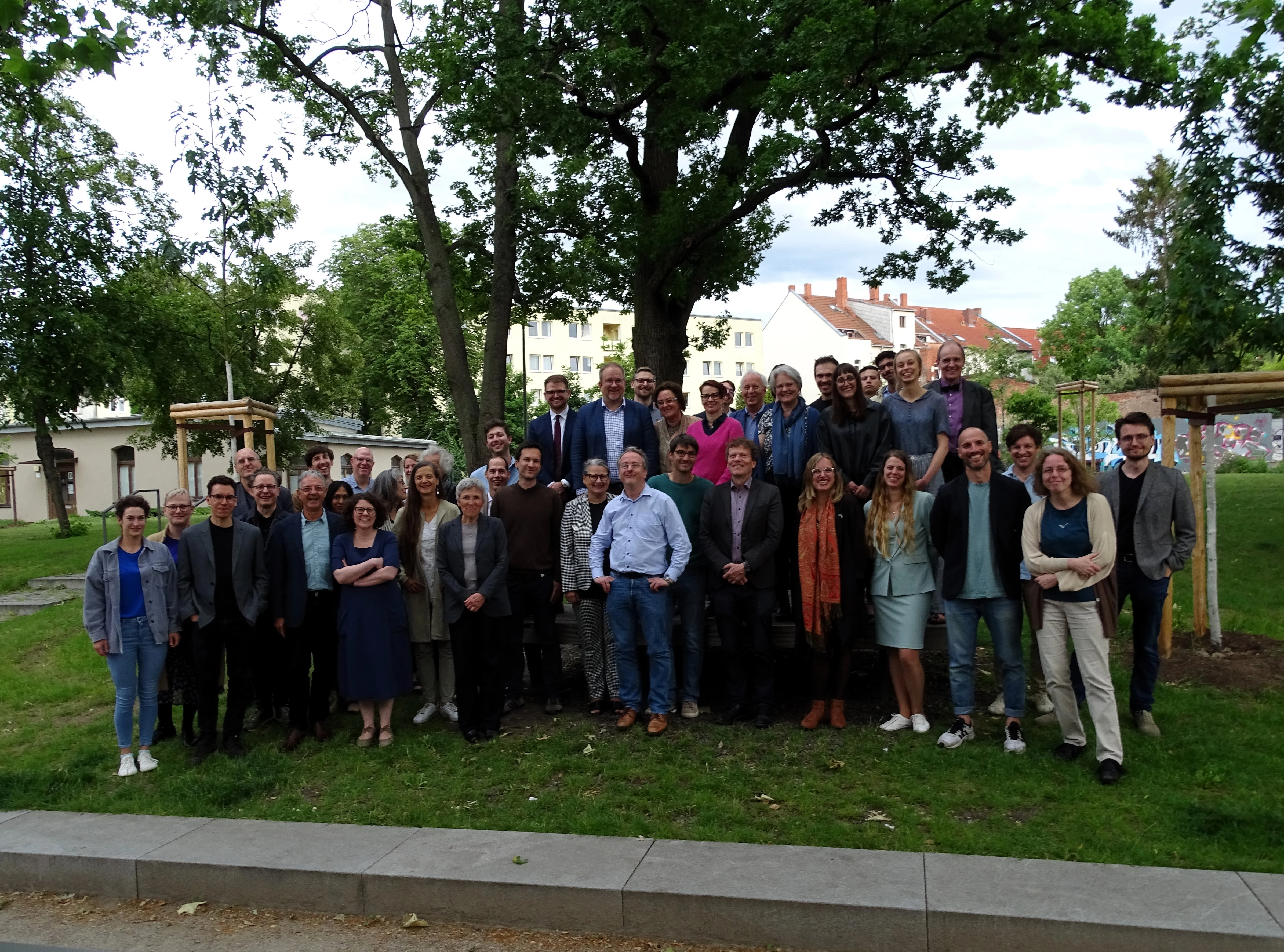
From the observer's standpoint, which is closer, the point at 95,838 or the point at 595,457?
the point at 95,838

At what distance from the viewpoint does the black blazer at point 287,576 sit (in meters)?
7.50

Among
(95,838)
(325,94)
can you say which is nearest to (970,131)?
(325,94)

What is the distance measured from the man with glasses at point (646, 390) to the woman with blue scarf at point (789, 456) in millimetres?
1144

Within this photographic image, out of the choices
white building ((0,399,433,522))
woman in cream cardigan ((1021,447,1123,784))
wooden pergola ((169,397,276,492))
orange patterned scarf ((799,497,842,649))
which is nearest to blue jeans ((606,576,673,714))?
orange patterned scarf ((799,497,842,649))

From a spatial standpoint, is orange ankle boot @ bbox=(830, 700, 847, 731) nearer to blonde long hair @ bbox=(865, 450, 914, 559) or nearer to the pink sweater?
blonde long hair @ bbox=(865, 450, 914, 559)

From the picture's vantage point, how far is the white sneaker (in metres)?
6.61

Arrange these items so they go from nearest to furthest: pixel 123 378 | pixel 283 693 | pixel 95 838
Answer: pixel 95 838 < pixel 283 693 < pixel 123 378

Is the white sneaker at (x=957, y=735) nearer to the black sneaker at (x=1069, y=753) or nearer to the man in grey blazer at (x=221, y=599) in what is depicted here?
the black sneaker at (x=1069, y=753)

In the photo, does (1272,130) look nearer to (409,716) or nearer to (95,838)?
(409,716)

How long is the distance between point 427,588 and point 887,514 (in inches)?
141

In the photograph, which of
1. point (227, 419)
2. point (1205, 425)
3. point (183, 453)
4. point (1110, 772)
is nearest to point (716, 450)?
point (1110, 772)

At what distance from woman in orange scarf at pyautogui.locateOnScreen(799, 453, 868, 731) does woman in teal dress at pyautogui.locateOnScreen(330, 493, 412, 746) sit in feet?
10.0

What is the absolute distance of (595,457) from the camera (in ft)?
26.8

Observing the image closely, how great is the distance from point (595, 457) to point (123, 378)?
14356mm
